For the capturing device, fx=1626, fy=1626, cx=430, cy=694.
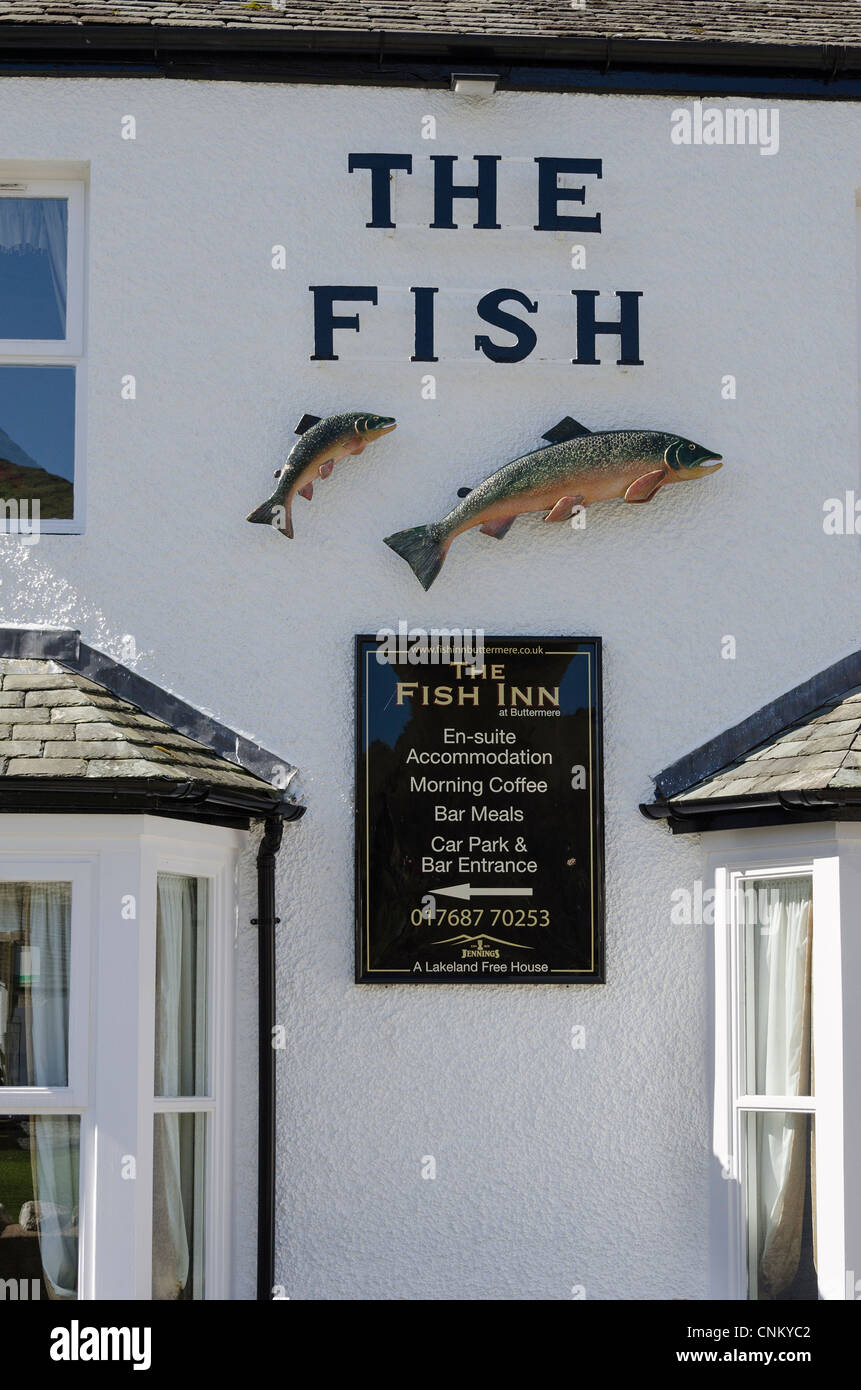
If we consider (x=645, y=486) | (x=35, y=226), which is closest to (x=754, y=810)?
(x=645, y=486)

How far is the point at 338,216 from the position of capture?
7059 millimetres

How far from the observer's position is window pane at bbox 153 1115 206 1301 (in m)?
6.14

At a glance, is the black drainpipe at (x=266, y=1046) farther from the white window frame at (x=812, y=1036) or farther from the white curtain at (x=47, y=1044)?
the white window frame at (x=812, y=1036)

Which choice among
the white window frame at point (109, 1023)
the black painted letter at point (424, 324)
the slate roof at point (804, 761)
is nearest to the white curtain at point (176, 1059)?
the white window frame at point (109, 1023)

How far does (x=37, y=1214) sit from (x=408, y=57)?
5012mm

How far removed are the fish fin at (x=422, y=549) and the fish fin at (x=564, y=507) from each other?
0.47 metres

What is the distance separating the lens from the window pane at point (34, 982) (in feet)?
19.6

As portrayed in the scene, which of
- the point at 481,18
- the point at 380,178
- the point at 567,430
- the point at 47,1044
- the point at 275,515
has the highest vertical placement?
the point at 481,18

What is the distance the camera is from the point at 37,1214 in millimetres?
5895

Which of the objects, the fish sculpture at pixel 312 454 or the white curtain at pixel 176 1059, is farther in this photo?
the fish sculpture at pixel 312 454

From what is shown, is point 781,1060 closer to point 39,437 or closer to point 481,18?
point 39,437

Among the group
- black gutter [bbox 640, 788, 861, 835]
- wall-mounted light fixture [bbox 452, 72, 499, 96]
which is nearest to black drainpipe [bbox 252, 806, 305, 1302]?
black gutter [bbox 640, 788, 861, 835]

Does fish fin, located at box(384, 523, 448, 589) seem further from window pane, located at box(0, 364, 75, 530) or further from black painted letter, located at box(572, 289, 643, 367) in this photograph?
window pane, located at box(0, 364, 75, 530)
